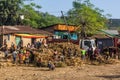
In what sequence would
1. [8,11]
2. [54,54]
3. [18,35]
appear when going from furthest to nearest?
[8,11]
[18,35]
[54,54]

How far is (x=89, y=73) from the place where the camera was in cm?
2958

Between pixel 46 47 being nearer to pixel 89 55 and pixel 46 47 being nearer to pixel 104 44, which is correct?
pixel 89 55

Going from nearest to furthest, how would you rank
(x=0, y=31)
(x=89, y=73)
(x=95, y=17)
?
(x=89, y=73)
(x=0, y=31)
(x=95, y=17)

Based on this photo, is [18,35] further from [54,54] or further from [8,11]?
[8,11]

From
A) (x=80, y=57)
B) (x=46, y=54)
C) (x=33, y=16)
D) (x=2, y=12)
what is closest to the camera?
(x=46, y=54)

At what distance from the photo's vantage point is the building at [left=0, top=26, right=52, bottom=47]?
49.3 m

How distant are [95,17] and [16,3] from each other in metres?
14.4

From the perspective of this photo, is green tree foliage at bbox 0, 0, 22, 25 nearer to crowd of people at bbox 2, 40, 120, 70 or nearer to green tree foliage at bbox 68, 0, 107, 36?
green tree foliage at bbox 68, 0, 107, 36

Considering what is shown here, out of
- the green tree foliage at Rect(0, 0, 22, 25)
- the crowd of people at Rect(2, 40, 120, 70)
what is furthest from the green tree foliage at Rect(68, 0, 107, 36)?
the crowd of people at Rect(2, 40, 120, 70)

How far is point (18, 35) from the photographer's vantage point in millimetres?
50656

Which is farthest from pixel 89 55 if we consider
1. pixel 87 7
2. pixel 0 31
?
A: pixel 87 7

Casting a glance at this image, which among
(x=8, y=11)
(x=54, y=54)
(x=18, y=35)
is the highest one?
(x=8, y=11)

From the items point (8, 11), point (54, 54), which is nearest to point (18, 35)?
point (54, 54)

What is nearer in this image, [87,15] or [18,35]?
[18,35]
